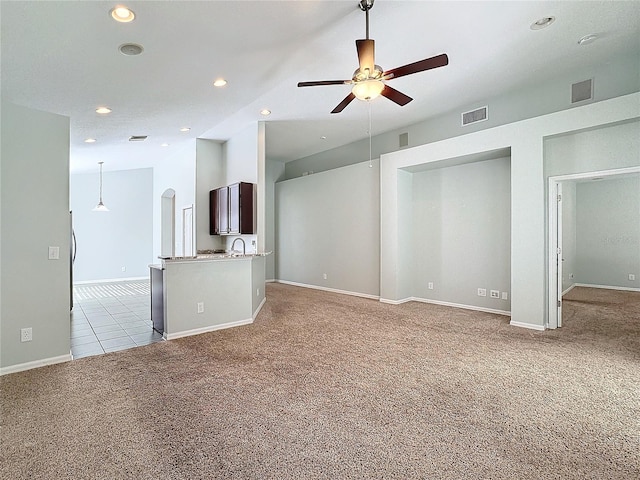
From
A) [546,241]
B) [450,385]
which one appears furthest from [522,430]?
[546,241]

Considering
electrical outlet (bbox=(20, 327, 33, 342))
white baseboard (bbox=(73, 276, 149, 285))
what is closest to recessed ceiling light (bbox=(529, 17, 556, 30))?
electrical outlet (bbox=(20, 327, 33, 342))

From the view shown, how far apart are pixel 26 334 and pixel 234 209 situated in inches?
128

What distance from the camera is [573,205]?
795 cm

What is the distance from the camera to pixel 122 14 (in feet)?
8.23

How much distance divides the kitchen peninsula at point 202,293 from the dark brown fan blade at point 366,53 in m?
2.92

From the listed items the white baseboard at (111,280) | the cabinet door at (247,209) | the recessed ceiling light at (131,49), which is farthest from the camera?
the white baseboard at (111,280)

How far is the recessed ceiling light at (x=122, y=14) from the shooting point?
245 centimetres

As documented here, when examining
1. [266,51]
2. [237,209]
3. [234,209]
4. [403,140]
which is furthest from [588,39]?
[234,209]

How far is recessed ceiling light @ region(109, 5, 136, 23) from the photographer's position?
245 cm

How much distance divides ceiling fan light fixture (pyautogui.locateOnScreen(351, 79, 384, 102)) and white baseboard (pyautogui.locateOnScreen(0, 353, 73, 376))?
385 centimetres

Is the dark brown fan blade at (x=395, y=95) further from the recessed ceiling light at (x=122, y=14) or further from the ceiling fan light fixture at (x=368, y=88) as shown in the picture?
the recessed ceiling light at (x=122, y=14)

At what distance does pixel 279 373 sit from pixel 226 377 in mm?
469

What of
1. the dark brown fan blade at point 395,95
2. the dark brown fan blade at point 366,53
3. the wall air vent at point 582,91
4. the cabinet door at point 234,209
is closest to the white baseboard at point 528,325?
the wall air vent at point 582,91

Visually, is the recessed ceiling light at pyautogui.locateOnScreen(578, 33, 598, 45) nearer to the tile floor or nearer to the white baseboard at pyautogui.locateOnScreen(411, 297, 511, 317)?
the white baseboard at pyautogui.locateOnScreen(411, 297, 511, 317)
